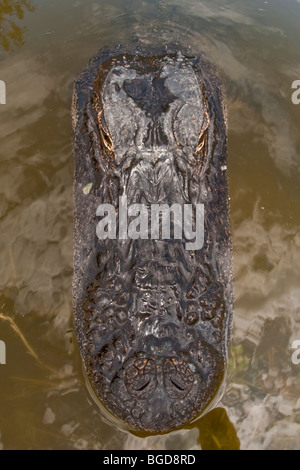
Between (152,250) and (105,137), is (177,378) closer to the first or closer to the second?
(152,250)

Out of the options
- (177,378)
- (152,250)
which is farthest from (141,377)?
(152,250)

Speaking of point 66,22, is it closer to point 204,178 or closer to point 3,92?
point 3,92

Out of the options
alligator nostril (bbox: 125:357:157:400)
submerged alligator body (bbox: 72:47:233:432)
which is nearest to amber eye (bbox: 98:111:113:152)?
submerged alligator body (bbox: 72:47:233:432)

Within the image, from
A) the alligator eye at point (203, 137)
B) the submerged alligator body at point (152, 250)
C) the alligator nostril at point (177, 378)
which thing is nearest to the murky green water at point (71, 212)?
the submerged alligator body at point (152, 250)

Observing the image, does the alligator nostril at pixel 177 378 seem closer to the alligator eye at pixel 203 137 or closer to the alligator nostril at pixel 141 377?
the alligator nostril at pixel 141 377

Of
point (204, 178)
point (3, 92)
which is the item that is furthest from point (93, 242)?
point (3, 92)
